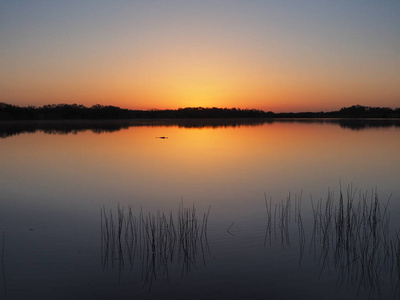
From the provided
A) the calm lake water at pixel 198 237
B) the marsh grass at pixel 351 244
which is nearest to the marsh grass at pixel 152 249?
the calm lake water at pixel 198 237

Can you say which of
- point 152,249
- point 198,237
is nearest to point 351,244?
point 198,237

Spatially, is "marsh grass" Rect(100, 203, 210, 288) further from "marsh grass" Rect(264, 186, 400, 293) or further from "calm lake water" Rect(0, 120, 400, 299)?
"marsh grass" Rect(264, 186, 400, 293)

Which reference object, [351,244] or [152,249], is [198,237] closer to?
[152,249]

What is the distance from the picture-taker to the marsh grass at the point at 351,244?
4.17 m

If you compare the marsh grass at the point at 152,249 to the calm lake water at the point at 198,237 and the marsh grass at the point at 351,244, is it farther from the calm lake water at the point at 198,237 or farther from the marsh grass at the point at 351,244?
the marsh grass at the point at 351,244

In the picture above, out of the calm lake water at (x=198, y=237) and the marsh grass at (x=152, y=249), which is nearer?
the calm lake water at (x=198, y=237)

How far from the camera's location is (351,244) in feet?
16.5

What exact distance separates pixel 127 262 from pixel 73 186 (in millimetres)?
5741

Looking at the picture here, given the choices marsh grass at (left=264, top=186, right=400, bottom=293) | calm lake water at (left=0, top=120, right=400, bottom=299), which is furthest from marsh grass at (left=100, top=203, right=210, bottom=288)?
marsh grass at (left=264, top=186, right=400, bottom=293)

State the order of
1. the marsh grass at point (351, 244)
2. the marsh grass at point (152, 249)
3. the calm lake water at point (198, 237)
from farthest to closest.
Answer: the marsh grass at point (152, 249)
the marsh grass at point (351, 244)
the calm lake water at point (198, 237)

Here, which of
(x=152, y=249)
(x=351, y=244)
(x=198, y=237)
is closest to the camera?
(x=152, y=249)

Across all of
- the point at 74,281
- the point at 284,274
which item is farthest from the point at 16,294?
the point at 284,274

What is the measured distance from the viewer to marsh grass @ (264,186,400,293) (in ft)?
13.7

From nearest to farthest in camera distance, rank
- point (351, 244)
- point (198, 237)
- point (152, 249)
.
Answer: point (152, 249) → point (351, 244) → point (198, 237)
